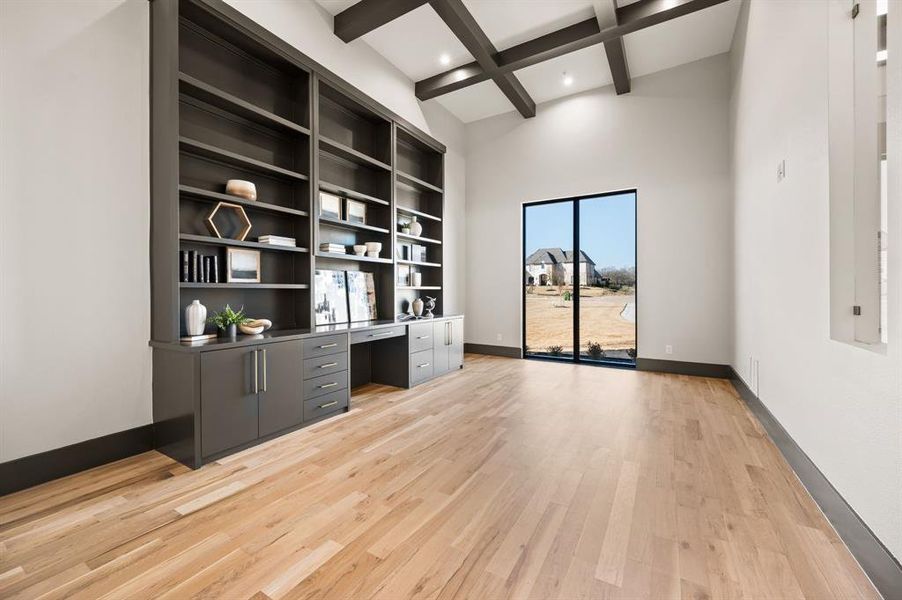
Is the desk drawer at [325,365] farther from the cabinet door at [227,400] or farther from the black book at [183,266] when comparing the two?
the black book at [183,266]

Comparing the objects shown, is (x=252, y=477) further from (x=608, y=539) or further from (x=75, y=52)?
(x=75, y=52)

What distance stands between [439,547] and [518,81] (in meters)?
5.18

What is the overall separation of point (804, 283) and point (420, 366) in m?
3.25

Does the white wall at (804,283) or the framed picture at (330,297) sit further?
the framed picture at (330,297)

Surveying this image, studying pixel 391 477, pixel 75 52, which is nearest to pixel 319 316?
pixel 391 477

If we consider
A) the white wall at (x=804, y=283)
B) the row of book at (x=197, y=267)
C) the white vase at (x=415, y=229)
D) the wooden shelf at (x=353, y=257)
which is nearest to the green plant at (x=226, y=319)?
the row of book at (x=197, y=267)

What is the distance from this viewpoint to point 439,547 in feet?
4.87

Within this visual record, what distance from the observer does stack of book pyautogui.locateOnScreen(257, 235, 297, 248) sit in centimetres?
295

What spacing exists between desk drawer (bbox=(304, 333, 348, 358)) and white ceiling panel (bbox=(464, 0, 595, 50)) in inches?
135

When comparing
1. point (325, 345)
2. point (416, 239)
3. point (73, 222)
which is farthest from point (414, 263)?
point (73, 222)

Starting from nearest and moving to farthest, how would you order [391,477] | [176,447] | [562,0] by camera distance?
[391,477], [176,447], [562,0]

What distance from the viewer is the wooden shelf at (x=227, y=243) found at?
2438mm

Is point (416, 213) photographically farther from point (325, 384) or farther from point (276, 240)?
point (325, 384)

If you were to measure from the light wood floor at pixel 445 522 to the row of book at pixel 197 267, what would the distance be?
1195 millimetres
